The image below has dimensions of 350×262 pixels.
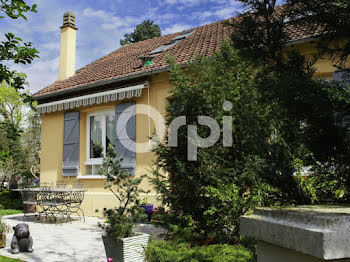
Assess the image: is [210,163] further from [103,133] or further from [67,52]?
[67,52]

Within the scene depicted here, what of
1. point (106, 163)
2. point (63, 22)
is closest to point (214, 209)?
point (106, 163)

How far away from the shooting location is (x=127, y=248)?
186 inches

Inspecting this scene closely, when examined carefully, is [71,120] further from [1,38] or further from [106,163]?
[1,38]

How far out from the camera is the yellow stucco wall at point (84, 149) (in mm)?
10430

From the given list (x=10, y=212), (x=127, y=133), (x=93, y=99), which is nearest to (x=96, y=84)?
(x=93, y=99)

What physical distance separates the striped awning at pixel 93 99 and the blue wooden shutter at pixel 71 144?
442 millimetres

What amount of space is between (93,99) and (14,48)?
871 centimetres

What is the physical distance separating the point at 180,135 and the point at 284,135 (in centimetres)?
273

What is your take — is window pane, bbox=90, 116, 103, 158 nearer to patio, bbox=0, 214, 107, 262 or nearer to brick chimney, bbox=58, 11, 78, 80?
patio, bbox=0, 214, 107, 262

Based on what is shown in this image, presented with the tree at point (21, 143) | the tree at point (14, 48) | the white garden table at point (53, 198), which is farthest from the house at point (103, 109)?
the tree at point (14, 48)

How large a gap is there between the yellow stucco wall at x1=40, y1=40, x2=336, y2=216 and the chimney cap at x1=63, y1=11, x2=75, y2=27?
448 centimetres

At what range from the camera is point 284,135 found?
2.11 m

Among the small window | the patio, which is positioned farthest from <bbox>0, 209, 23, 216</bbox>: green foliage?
the small window

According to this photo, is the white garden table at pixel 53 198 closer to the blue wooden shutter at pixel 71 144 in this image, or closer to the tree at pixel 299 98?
the blue wooden shutter at pixel 71 144
